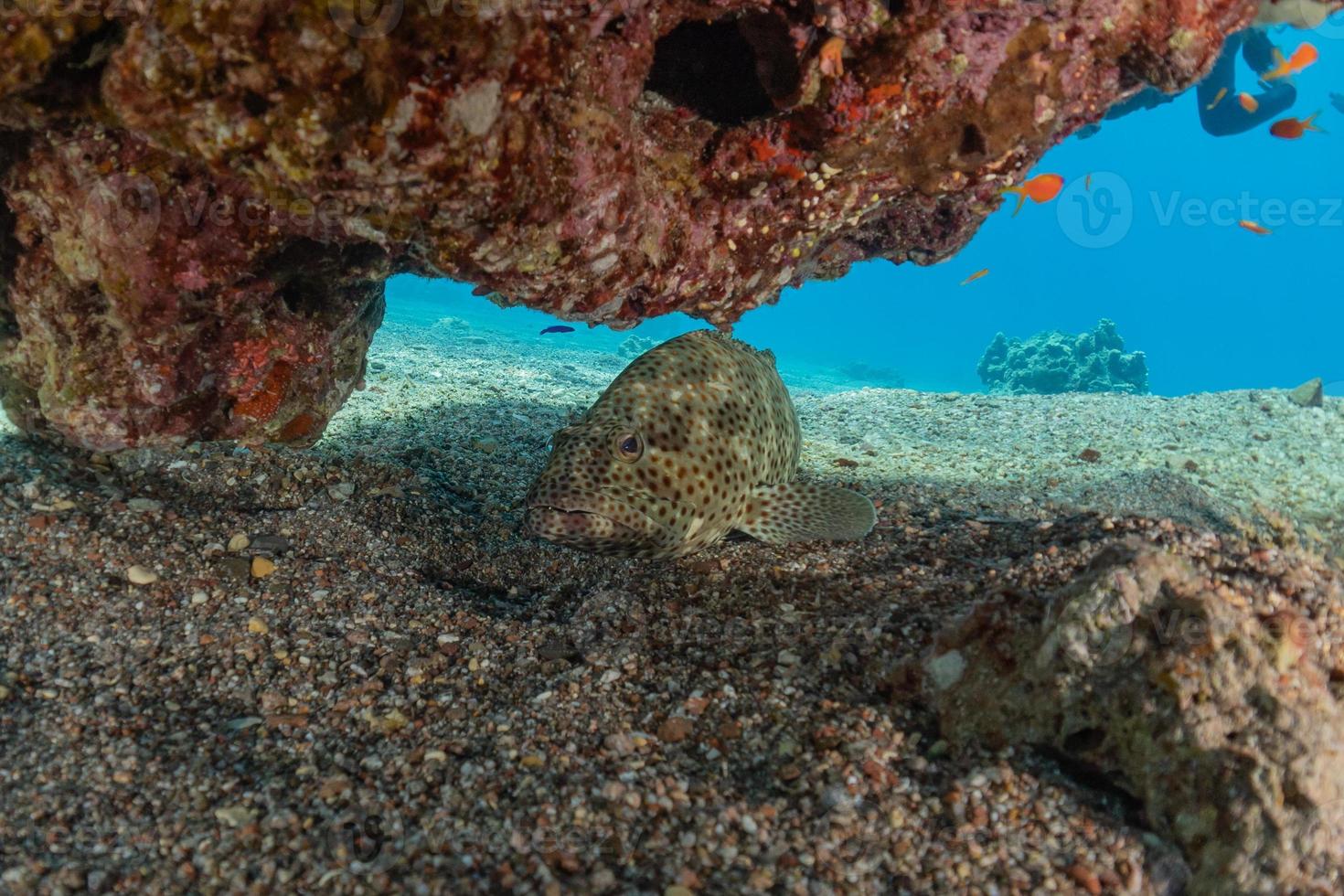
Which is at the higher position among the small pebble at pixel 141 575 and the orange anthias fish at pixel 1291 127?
the orange anthias fish at pixel 1291 127

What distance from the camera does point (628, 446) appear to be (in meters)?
4.28

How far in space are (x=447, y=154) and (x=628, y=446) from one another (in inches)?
81.7

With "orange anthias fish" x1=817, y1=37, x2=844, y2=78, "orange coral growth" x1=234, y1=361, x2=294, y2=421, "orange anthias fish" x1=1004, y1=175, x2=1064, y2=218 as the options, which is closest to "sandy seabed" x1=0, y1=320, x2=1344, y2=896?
"orange coral growth" x1=234, y1=361, x2=294, y2=421

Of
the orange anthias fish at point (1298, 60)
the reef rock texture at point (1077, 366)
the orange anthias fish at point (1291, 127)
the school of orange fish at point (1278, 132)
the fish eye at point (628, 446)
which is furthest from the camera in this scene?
the reef rock texture at point (1077, 366)

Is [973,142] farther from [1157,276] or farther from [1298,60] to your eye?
[1157,276]

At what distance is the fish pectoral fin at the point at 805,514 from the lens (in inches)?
186

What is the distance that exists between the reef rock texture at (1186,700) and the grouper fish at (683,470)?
73.4 inches

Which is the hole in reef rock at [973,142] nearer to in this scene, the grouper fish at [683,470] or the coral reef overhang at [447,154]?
the coral reef overhang at [447,154]

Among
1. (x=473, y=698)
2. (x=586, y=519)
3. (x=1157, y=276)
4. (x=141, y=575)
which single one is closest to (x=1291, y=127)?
(x=586, y=519)

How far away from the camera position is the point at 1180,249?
146875mm

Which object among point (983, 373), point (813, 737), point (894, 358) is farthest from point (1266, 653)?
point (894, 358)

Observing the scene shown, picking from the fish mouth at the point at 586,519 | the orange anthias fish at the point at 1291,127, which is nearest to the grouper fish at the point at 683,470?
the fish mouth at the point at 586,519

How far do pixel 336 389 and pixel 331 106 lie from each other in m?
3.39

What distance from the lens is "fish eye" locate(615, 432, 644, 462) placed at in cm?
425
